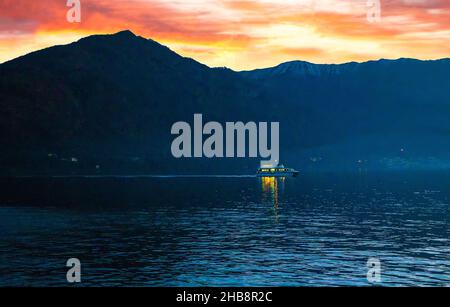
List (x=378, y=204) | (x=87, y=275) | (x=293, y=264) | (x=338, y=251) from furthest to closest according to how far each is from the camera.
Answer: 1. (x=378, y=204)
2. (x=338, y=251)
3. (x=293, y=264)
4. (x=87, y=275)

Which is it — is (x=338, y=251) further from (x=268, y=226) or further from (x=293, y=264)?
(x=268, y=226)

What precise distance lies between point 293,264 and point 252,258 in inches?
255

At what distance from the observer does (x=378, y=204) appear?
186 meters

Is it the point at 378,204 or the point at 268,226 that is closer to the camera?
the point at 268,226

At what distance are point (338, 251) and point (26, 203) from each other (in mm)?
122992

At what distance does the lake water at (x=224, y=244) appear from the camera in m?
70.4

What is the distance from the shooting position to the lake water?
7038cm

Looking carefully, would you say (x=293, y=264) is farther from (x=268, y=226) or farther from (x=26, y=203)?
(x=26, y=203)

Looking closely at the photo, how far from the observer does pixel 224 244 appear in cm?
9581

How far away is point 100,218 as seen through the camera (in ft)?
463

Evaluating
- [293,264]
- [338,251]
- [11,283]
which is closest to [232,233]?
[338,251]
